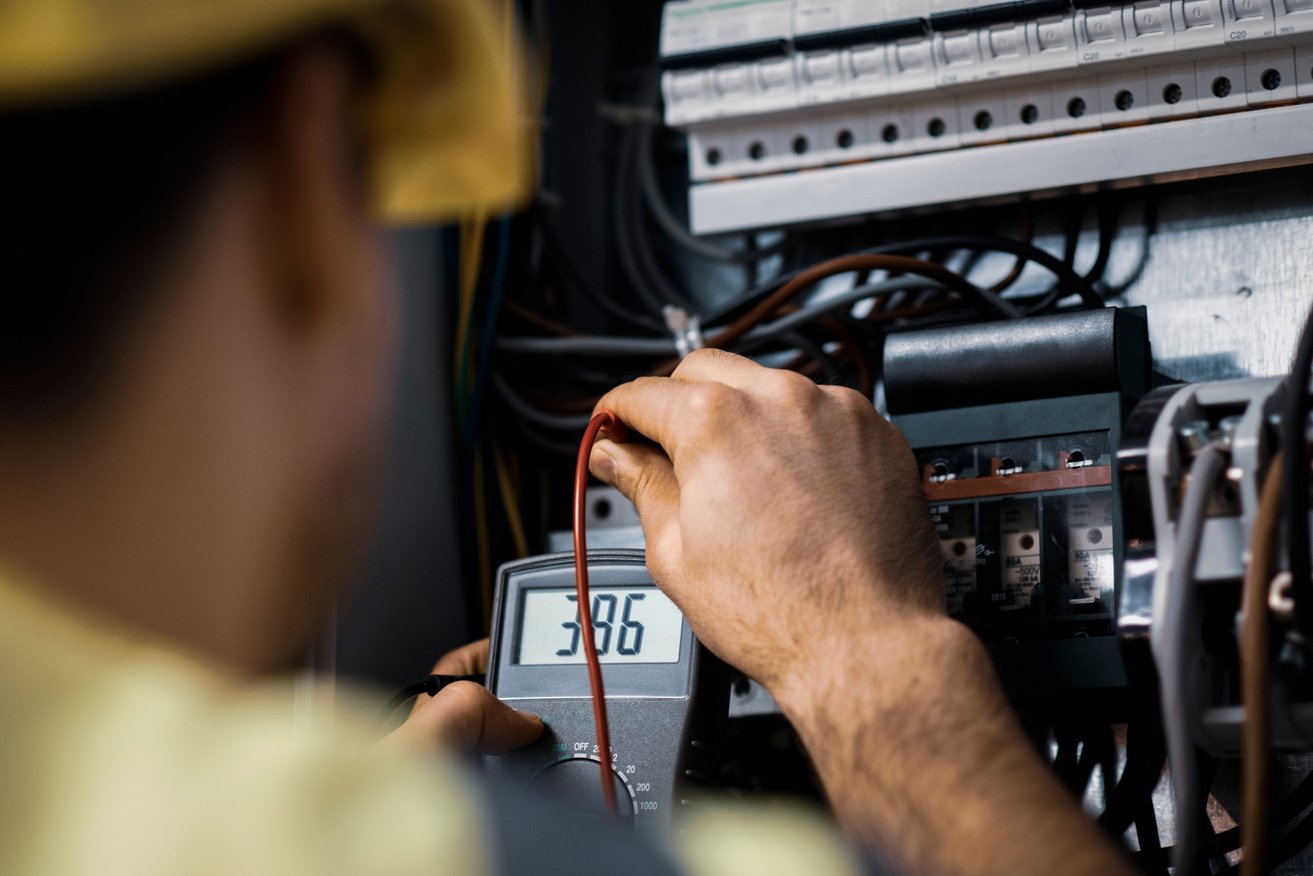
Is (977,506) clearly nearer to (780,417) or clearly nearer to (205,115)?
(780,417)

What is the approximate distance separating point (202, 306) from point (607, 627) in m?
0.67

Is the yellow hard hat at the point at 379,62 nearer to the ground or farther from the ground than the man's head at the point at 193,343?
farther from the ground

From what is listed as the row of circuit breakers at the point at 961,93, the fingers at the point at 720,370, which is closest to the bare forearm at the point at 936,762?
the fingers at the point at 720,370

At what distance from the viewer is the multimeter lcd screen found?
1122 millimetres

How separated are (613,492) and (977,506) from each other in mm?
474

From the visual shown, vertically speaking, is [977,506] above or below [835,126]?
below

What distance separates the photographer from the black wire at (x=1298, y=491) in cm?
79

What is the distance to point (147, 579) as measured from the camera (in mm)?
514

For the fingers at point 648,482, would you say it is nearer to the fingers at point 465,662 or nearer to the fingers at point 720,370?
the fingers at point 720,370

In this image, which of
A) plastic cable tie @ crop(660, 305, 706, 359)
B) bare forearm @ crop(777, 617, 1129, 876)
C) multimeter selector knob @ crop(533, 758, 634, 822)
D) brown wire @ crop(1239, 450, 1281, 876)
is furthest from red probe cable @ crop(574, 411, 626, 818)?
brown wire @ crop(1239, 450, 1281, 876)

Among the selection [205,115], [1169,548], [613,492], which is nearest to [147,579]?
[205,115]

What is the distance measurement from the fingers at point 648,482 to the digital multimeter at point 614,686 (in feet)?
0.34

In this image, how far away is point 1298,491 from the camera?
→ 0.80m

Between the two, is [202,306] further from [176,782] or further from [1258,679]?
[1258,679]
